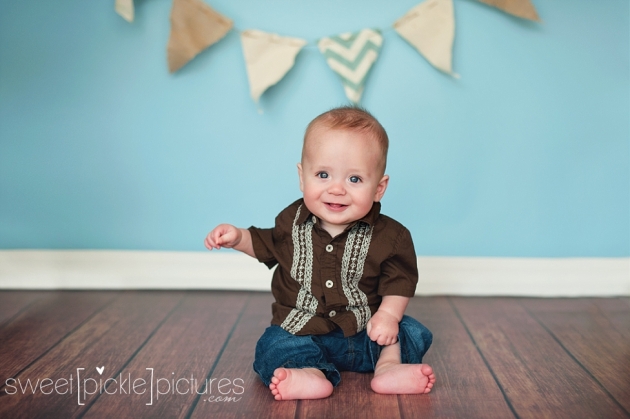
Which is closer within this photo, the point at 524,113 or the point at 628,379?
the point at 628,379

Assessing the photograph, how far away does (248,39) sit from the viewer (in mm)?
2006

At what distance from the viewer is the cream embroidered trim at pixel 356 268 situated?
1.43m

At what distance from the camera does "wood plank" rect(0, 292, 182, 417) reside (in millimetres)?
1224

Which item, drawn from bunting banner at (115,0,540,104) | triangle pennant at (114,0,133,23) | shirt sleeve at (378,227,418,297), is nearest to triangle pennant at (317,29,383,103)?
bunting banner at (115,0,540,104)

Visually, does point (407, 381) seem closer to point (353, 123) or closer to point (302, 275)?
point (302, 275)

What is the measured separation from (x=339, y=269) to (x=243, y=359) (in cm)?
31

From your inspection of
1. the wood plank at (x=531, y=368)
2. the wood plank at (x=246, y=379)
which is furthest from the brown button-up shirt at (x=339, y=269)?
the wood plank at (x=531, y=368)

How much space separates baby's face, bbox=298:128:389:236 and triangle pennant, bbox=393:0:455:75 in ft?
2.36

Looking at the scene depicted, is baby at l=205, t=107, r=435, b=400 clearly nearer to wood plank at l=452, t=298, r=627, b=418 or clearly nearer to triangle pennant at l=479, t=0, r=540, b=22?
wood plank at l=452, t=298, r=627, b=418

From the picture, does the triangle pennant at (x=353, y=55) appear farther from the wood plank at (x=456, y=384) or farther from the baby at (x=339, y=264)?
the wood plank at (x=456, y=384)

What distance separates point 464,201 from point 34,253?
4.55 feet

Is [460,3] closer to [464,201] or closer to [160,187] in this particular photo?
[464,201]

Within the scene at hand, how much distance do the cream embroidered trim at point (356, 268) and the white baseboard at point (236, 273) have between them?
2.29ft

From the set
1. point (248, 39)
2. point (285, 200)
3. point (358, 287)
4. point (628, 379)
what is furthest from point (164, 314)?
point (628, 379)
